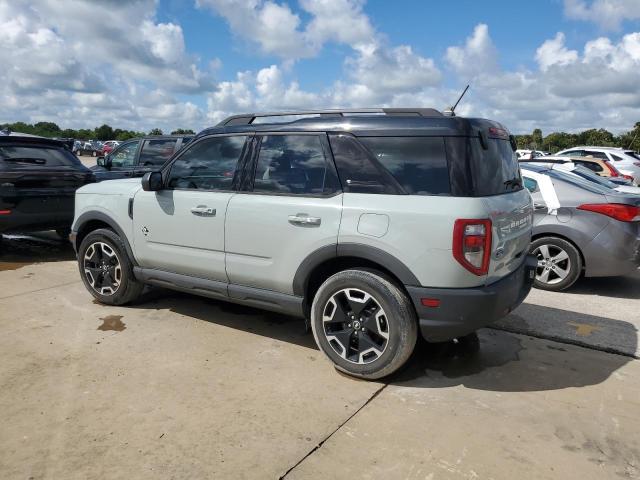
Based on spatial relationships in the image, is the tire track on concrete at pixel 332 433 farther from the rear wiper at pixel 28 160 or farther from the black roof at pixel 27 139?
the black roof at pixel 27 139

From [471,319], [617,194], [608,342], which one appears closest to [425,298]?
[471,319]

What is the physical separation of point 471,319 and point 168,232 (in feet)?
8.74

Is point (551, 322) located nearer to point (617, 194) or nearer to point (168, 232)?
point (617, 194)

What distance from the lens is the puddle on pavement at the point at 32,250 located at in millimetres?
7164

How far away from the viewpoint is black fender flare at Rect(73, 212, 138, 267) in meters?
4.80

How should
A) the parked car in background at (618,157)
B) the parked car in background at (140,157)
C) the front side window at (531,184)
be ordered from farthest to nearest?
the parked car in background at (618,157) → the parked car in background at (140,157) → the front side window at (531,184)

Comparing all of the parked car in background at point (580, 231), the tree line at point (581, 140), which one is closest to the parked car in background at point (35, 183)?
the parked car in background at point (580, 231)

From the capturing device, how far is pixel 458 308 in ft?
10.6

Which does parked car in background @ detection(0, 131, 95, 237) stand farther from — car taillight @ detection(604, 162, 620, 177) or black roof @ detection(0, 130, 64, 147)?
car taillight @ detection(604, 162, 620, 177)

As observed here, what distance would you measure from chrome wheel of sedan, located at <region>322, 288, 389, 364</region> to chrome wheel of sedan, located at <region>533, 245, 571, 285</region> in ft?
10.5

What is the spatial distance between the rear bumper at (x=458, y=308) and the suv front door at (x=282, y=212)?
2.51 ft

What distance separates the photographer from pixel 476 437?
289cm

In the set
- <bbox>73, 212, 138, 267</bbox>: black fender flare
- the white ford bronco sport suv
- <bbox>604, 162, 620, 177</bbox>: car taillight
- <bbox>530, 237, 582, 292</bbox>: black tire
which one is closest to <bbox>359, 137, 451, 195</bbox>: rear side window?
the white ford bronco sport suv

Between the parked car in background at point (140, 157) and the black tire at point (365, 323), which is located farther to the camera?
the parked car in background at point (140, 157)
